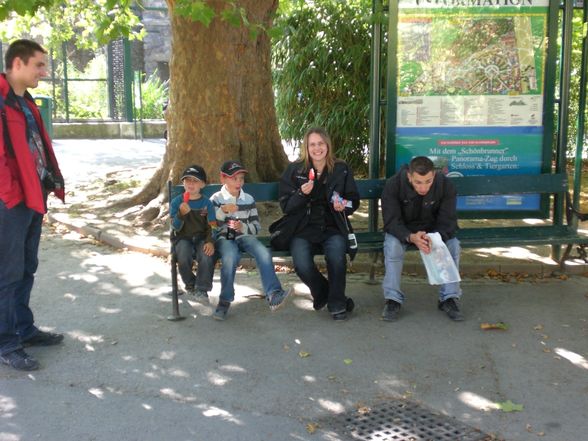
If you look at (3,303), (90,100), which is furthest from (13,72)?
(90,100)

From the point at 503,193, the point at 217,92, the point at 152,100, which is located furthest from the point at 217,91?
the point at 152,100

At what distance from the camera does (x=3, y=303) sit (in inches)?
180

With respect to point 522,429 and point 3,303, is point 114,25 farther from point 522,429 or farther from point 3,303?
point 522,429

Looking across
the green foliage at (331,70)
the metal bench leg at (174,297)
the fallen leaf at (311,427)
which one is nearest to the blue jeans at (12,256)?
the metal bench leg at (174,297)

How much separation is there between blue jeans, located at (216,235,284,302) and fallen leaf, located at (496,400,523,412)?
6.28 ft

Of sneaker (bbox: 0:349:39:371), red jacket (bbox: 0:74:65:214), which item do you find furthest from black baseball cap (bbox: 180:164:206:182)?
sneaker (bbox: 0:349:39:371)

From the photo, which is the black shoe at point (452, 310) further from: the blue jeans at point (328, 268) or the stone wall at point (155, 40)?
the stone wall at point (155, 40)

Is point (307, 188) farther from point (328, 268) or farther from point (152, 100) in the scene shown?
point (152, 100)

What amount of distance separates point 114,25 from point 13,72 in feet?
6.96

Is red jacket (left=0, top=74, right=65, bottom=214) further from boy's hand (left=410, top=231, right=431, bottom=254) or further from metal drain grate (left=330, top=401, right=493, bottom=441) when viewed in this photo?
boy's hand (left=410, top=231, right=431, bottom=254)

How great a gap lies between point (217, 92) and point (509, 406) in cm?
468

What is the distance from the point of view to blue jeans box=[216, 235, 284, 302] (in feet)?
18.1

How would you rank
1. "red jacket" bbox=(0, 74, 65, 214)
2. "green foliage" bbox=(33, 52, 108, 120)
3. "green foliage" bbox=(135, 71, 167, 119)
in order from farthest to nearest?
"green foliage" bbox=(135, 71, 167, 119), "green foliage" bbox=(33, 52, 108, 120), "red jacket" bbox=(0, 74, 65, 214)

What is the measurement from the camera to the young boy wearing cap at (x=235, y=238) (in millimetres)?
5516
